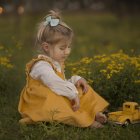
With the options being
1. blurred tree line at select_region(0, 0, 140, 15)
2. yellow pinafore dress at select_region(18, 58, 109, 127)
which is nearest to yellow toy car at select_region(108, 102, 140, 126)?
yellow pinafore dress at select_region(18, 58, 109, 127)

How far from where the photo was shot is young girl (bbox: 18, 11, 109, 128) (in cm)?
459

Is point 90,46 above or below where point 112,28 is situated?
below

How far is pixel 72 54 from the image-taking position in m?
8.93

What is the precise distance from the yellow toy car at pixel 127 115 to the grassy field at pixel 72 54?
0.21 feet

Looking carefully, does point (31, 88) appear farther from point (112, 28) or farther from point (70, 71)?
point (112, 28)

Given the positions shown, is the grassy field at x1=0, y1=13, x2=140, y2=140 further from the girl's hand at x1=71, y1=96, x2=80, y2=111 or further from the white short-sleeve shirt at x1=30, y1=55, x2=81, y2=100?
the white short-sleeve shirt at x1=30, y1=55, x2=81, y2=100

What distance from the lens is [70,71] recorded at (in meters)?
5.89

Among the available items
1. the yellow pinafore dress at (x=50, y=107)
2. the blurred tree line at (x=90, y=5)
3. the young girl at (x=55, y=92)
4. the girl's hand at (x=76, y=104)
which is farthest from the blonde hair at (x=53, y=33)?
the blurred tree line at (x=90, y=5)

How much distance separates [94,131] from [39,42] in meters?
0.95

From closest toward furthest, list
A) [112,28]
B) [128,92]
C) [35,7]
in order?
[128,92] < [112,28] < [35,7]

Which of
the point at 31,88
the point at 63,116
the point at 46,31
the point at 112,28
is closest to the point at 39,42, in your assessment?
the point at 46,31

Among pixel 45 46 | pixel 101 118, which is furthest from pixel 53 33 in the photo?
pixel 101 118

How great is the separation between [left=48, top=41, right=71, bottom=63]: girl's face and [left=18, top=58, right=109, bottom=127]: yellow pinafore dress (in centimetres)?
9

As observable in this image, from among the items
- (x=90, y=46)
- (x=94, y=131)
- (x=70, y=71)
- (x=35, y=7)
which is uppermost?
(x=35, y=7)
